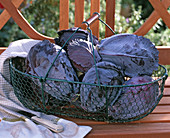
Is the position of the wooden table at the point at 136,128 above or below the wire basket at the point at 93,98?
below

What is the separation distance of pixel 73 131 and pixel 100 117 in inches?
4.5

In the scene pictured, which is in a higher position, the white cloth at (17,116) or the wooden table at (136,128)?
the white cloth at (17,116)

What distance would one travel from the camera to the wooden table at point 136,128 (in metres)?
1.00

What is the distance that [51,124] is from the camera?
1023mm

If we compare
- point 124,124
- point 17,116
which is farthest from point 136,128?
point 17,116

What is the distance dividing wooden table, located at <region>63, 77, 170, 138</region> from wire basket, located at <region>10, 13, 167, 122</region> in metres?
0.02

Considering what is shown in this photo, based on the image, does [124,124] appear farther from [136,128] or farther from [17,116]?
[17,116]

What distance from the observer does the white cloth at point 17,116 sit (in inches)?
39.5

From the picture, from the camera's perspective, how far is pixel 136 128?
1.02m

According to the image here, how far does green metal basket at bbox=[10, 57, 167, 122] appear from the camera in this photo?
3.31 feet

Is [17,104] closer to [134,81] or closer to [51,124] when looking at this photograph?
[51,124]

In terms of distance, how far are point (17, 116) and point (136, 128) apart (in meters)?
0.45

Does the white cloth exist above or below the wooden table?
above

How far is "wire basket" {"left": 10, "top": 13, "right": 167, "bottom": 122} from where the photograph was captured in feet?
3.27
